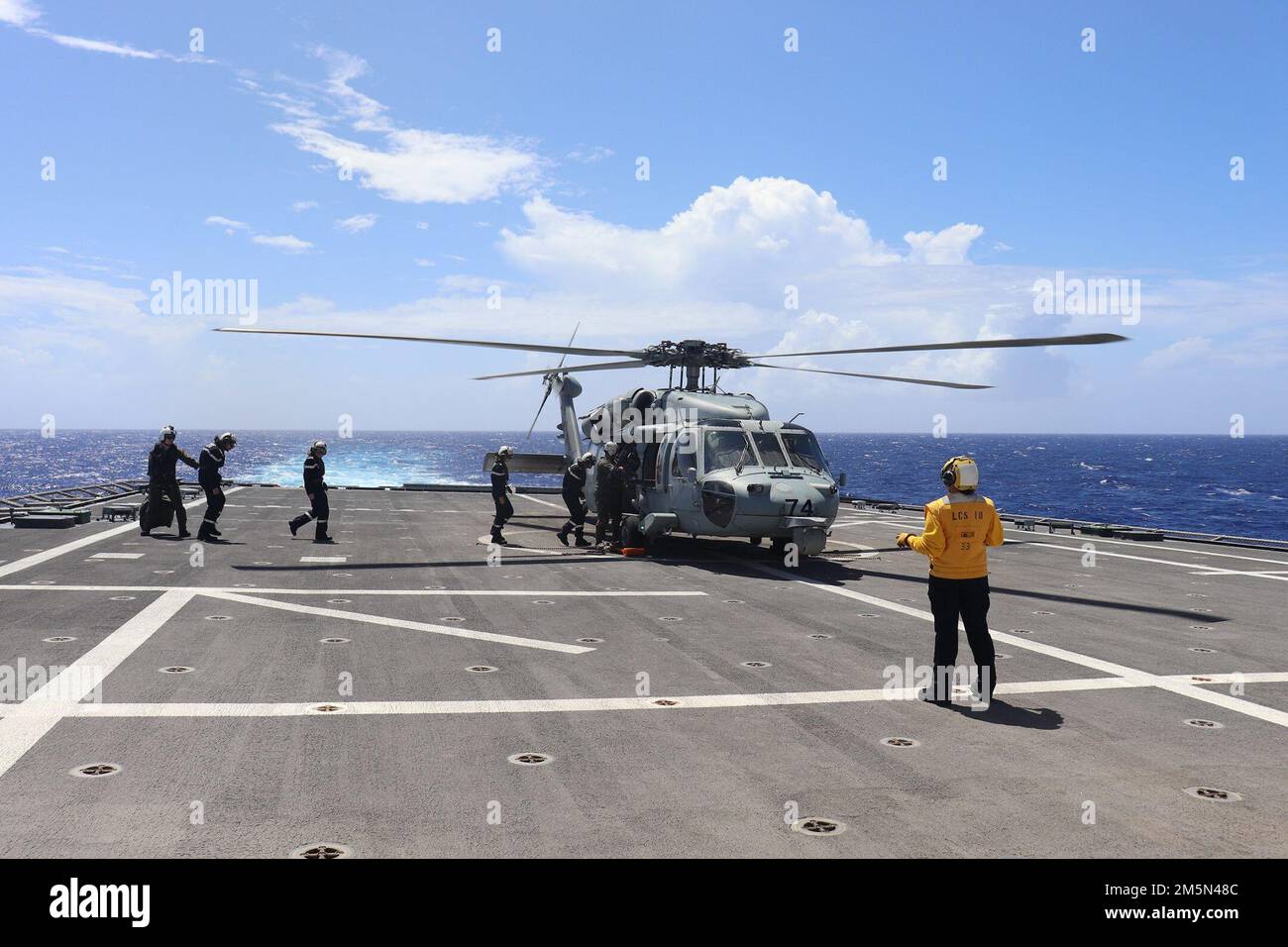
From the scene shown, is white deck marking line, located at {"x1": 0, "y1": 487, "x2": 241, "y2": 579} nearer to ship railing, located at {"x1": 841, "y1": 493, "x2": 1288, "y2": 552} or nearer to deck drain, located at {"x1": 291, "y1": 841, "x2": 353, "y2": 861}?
deck drain, located at {"x1": 291, "y1": 841, "x2": 353, "y2": 861}

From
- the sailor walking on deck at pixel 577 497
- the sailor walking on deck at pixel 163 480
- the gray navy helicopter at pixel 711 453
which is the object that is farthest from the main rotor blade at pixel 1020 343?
the sailor walking on deck at pixel 163 480

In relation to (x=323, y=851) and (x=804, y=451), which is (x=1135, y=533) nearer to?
(x=804, y=451)

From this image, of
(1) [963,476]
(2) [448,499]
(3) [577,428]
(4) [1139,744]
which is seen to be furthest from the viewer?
(2) [448,499]

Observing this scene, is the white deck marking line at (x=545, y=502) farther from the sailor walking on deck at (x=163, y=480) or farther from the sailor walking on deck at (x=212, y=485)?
the sailor walking on deck at (x=163, y=480)

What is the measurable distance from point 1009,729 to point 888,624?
Result: 14.7ft

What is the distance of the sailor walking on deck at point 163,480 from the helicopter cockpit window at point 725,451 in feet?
33.5

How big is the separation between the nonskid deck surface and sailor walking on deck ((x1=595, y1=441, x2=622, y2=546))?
4160 millimetres

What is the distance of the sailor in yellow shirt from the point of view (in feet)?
26.8

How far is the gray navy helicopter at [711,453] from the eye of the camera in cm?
1633

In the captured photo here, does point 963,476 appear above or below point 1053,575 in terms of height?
above

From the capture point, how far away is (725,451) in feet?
57.7
